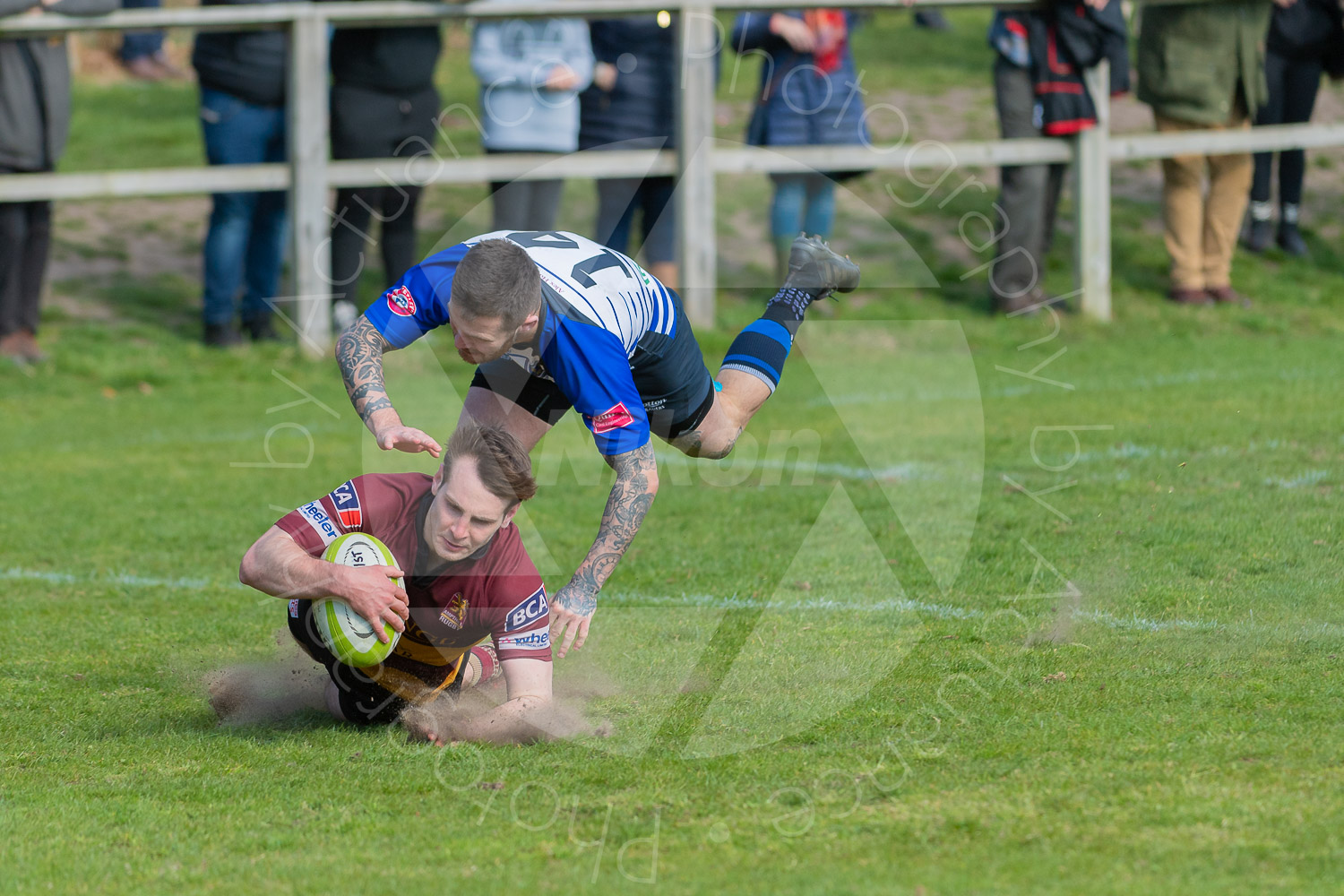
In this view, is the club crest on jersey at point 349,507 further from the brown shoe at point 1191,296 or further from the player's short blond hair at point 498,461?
the brown shoe at point 1191,296

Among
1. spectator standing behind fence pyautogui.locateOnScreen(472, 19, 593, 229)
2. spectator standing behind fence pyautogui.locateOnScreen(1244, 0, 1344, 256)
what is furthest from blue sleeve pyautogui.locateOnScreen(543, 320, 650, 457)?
spectator standing behind fence pyautogui.locateOnScreen(1244, 0, 1344, 256)

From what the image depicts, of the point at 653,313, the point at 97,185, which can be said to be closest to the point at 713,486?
the point at 653,313

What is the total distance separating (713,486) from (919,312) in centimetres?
459

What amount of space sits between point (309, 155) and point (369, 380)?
249 inches

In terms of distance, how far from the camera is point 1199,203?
39.5ft

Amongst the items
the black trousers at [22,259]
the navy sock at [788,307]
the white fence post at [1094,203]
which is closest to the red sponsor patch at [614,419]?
the navy sock at [788,307]

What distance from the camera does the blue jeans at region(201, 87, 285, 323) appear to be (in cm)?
1138

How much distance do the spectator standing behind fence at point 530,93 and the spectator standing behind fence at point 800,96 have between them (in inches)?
57.4

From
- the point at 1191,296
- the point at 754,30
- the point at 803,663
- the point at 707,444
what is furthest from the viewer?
the point at 1191,296

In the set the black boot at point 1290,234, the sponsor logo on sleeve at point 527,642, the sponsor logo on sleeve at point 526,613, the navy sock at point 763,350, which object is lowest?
the black boot at point 1290,234

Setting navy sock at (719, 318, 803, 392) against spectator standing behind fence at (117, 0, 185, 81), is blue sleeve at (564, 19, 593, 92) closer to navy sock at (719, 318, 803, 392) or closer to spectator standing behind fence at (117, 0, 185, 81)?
navy sock at (719, 318, 803, 392)

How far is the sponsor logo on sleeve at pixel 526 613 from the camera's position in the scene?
4.94m

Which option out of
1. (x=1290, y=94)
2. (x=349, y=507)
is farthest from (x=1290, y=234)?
(x=349, y=507)

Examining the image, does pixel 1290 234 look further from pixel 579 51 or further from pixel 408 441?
pixel 408 441
